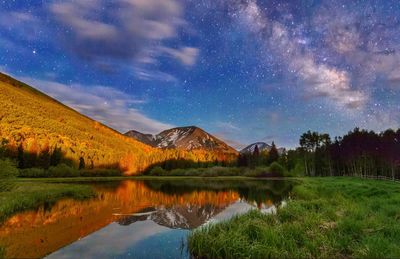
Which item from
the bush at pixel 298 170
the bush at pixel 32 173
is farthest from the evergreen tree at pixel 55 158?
the bush at pixel 298 170

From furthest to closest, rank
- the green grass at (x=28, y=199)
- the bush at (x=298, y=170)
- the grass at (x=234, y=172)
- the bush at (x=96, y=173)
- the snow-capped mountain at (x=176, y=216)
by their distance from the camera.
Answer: the bush at (x=96, y=173)
the grass at (x=234, y=172)
the bush at (x=298, y=170)
the green grass at (x=28, y=199)
the snow-capped mountain at (x=176, y=216)

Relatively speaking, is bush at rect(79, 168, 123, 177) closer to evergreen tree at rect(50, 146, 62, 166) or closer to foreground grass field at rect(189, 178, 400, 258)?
evergreen tree at rect(50, 146, 62, 166)

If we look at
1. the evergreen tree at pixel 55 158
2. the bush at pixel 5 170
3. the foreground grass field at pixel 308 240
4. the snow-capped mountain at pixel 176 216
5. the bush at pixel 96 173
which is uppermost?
the evergreen tree at pixel 55 158

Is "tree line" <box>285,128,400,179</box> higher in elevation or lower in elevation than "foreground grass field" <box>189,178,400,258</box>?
higher

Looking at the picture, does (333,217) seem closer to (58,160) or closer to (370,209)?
(370,209)

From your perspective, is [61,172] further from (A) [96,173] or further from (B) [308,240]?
(B) [308,240]

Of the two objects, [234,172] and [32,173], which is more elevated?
[234,172]

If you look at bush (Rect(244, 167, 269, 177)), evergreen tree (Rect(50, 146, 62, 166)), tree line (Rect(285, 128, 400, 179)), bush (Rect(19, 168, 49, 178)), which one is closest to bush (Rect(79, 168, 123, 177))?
evergreen tree (Rect(50, 146, 62, 166))

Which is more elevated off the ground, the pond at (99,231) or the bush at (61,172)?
the bush at (61,172)

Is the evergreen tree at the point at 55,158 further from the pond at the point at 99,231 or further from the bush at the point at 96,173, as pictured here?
the pond at the point at 99,231

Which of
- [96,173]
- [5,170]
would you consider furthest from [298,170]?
[5,170]

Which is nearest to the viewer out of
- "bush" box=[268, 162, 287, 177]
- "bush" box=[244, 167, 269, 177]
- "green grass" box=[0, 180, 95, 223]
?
"green grass" box=[0, 180, 95, 223]

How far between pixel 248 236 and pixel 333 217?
8.05m

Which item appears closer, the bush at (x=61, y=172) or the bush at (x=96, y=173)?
the bush at (x=61, y=172)
